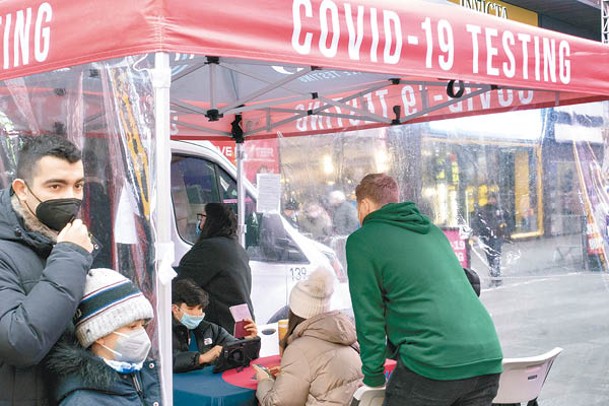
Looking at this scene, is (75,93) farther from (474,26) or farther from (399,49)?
(474,26)

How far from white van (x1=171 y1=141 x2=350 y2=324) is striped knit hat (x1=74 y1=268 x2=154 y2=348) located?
496 centimetres

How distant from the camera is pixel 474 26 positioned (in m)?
3.47

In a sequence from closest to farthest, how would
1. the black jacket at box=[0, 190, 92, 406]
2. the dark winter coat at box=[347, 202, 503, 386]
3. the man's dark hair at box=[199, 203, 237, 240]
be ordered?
the black jacket at box=[0, 190, 92, 406] → the dark winter coat at box=[347, 202, 503, 386] → the man's dark hair at box=[199, 203, 237, 240]


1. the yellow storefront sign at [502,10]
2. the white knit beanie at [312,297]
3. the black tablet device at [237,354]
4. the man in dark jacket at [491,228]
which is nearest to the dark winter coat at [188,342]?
the black tablet device at [237,354]

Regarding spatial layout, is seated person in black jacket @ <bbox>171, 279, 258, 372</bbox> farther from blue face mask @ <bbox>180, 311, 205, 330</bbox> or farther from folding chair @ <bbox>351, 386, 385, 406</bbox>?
folding chair @ <bbox>351, 386, 385, 406</bbox>

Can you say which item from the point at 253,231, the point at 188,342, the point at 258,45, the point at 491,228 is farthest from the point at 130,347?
the point at 491,228

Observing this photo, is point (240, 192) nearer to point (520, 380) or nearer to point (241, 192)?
point (241, 192)

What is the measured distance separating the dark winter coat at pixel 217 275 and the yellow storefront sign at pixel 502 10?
1031cm

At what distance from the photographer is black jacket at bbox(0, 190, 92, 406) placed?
6.66ft

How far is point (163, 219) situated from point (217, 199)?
5.27 meters

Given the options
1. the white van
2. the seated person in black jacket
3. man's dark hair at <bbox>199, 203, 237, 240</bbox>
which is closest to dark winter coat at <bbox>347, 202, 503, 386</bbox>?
the seated person in black jacket

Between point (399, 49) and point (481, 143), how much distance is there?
8.12m

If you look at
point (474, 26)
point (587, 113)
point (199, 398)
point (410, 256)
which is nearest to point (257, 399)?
point (199, 398)

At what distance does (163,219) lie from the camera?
2578 millimetres
